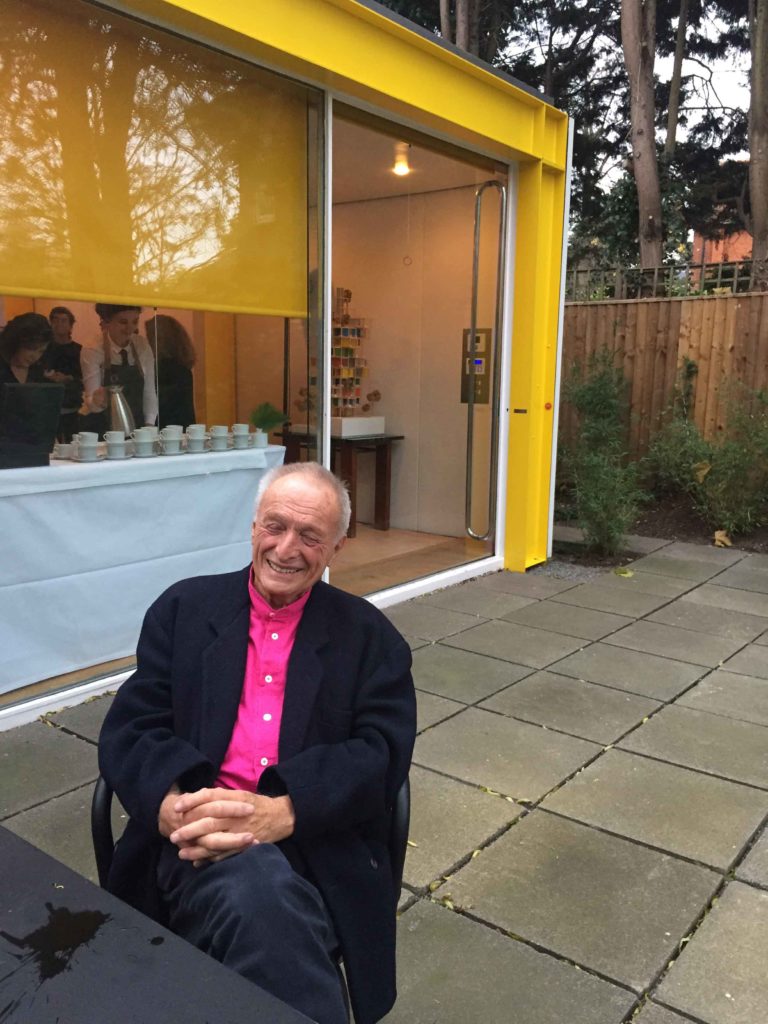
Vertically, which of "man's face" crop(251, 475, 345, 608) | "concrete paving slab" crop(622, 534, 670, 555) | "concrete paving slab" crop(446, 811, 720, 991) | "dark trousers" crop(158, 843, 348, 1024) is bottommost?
"concrete paving slab" crop(446, 811, 720, 991)

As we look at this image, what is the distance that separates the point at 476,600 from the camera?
17.0 ft

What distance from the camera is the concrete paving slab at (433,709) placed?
11.2 feet

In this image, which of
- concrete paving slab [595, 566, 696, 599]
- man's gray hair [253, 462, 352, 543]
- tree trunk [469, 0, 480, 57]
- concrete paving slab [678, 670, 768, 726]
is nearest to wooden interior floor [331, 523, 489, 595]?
concrete paving slab [595, 566, 696, 599]

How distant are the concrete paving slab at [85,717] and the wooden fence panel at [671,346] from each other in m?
6.25


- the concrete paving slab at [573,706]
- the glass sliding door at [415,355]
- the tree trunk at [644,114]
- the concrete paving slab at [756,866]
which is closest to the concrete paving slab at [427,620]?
the glass sliding door at [415,355]

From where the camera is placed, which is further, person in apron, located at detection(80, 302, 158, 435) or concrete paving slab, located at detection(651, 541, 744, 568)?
concrete paving slab, located at detection(651, 541, 744, 568)

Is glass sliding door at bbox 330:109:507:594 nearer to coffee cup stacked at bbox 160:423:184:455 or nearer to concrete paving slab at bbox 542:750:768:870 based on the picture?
coffee cup stacked at bbox 160:423:184:455

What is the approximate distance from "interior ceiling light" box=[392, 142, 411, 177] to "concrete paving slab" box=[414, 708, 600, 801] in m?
3.49

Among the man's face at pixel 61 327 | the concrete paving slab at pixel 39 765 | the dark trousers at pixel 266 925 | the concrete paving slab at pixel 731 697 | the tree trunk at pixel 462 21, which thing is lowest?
the concrete paving slab at pixel 731 697

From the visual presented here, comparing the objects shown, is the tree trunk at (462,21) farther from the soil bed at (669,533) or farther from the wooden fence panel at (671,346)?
the soil bed at (669,533)

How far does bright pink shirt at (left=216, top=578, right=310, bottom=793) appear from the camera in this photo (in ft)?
5.22

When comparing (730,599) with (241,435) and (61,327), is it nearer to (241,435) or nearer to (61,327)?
(241,435)

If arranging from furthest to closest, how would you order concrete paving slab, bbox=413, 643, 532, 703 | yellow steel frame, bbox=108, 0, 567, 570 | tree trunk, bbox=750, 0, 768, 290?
tree trunk, bbox=750, 0, 768, 290 → concrete paving slab, bbox=413, 643, 532, 703 → yellow steel frame, bbox=108, 0, 567, 570

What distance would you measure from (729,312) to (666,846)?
20.8 feet
